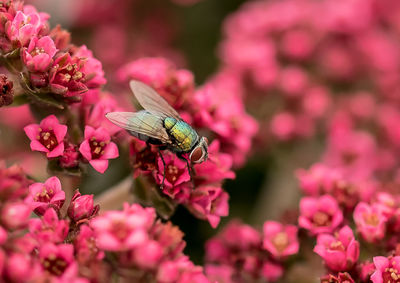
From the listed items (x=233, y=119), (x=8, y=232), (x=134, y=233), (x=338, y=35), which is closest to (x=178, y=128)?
(x=233, y=119)

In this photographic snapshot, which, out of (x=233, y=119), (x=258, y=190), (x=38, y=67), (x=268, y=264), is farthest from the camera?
(x=258, y=190)

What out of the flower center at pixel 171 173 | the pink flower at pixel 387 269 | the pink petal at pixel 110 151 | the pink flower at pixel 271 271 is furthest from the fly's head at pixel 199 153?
the pink flower at pixel 387 269

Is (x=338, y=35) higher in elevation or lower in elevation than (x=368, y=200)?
higher

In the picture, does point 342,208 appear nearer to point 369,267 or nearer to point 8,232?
point 369,267

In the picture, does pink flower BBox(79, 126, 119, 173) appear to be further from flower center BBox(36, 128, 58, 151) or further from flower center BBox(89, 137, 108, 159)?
flower center BBox(36, 128, 58, 151)

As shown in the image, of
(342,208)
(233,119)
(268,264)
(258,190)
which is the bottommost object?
(258,190)

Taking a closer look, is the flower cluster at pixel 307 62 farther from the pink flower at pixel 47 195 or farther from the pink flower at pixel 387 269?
the pink flower at pixel 47 195
